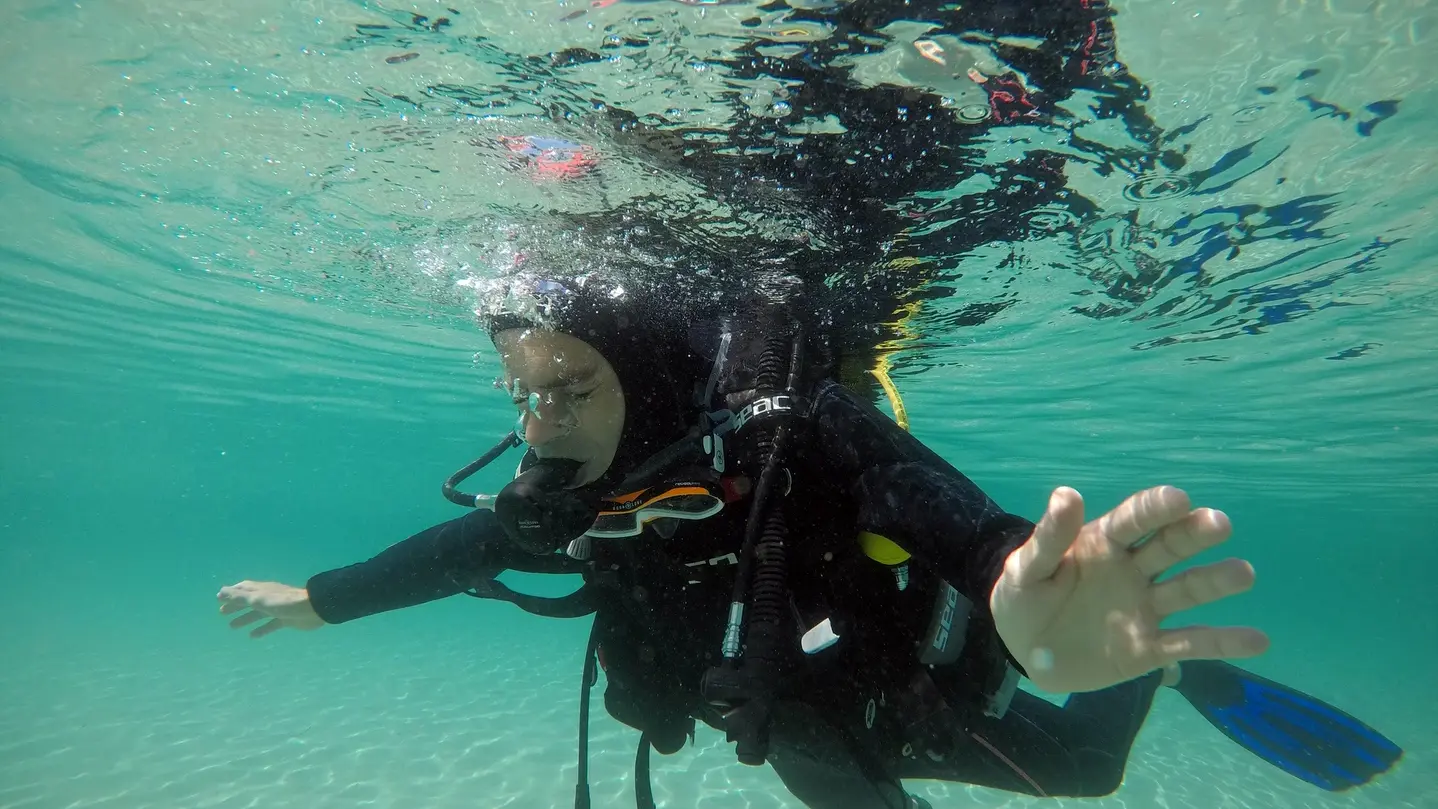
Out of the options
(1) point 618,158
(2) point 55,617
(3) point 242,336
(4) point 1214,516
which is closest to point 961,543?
(4) point 1214,516

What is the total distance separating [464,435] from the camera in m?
34.1

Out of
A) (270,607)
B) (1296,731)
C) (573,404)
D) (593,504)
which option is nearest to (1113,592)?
(593,504)

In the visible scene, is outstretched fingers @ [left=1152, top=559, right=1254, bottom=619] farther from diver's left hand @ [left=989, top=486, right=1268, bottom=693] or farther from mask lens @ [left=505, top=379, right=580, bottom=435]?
mask lens @ [left=505, top=379, right=580, bottom=435]

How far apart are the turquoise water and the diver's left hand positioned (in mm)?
3980

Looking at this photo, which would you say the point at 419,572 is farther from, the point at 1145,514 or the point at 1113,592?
the point at 1145,514

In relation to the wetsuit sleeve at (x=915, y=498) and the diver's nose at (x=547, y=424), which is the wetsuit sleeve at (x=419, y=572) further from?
the wetsuit sleeve at (x=915, y=498)

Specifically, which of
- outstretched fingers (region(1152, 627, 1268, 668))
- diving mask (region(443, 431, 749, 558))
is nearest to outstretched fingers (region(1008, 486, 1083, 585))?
outstretched fingers (region(1152, 627, 1268, 668))

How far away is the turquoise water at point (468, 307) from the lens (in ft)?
17.0

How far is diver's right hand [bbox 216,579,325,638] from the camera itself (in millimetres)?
4730

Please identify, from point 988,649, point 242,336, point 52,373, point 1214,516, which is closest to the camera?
point 1214,516

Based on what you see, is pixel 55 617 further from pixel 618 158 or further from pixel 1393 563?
pixel 1393 563

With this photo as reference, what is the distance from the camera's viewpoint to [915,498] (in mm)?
2713

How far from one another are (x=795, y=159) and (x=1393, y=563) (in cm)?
8348

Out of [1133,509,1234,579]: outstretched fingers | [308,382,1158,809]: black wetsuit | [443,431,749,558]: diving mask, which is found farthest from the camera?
[443,431,749,558]: diving mask
